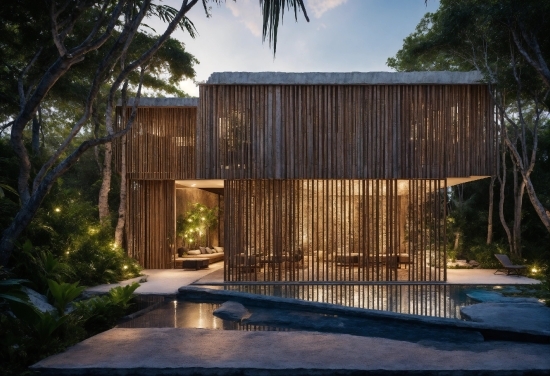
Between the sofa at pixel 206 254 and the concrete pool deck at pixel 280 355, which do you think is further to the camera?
the sofa at pixel 206 254

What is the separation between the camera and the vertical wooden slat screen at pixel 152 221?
50.0ft

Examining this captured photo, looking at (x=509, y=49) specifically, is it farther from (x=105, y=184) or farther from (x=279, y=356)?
(x=105, y=184)

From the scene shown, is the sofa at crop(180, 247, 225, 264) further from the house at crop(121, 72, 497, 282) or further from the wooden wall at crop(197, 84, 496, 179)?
the wooden wall at crop(197, 84, 496, 179)

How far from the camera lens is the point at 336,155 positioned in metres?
12.0

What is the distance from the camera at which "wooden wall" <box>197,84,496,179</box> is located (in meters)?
11.9

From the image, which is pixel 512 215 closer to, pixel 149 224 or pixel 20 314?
pixel 149 224

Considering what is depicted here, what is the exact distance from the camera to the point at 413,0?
20.1 feet

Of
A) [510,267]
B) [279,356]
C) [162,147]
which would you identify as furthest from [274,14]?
[510,267]

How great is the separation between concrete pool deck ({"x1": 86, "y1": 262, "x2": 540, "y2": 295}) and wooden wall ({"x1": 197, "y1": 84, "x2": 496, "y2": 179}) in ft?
9.08

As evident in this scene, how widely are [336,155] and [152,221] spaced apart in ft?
22.2

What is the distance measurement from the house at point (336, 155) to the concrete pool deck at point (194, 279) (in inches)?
31.4

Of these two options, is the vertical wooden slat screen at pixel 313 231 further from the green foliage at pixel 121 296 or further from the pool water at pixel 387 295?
the green foliage at pixel 121 296

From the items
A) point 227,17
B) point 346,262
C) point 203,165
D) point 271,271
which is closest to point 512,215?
point 346,262

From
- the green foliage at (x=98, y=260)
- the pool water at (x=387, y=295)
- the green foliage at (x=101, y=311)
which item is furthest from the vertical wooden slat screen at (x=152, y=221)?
the green foliage at (x=101, y=311)
